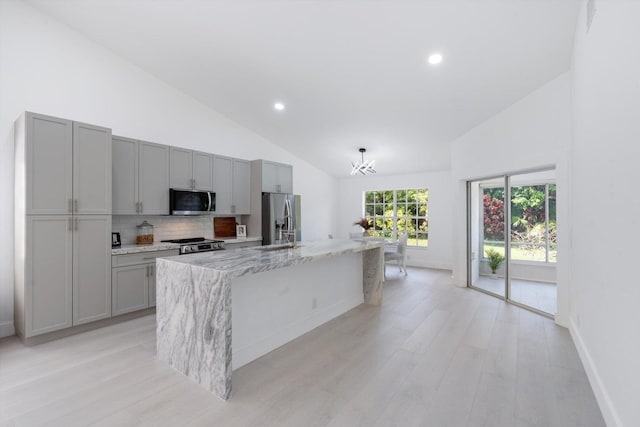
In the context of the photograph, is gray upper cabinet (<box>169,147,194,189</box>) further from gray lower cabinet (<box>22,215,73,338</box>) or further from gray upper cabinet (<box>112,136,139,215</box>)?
gray lower cabinet (<box>22,215,73,338</box>)

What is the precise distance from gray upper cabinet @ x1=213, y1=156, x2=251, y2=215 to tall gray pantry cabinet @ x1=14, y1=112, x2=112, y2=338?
1.76 metres

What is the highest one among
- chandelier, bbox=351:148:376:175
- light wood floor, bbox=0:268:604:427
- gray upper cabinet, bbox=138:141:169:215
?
chandelier, bbox=351:148:376:175

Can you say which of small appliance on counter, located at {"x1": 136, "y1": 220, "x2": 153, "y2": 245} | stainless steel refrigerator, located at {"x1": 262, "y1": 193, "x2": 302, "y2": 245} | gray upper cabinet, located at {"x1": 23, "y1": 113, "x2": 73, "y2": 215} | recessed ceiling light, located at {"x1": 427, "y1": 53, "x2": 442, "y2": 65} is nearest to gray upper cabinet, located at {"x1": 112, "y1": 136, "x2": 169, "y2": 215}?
small appliance on counter, located at {"x1": 136, "y1": 220, "x2": 153, "y2": 245}

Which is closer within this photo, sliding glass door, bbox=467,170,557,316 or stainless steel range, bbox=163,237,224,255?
sliding glass door, bbox=467,170,557,316

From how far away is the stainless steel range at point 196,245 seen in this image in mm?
4148

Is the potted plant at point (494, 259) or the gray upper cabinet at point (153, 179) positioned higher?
the gray upper cabinet at point (153, 179)

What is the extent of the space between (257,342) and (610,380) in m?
2.54

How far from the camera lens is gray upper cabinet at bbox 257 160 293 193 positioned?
5602mm

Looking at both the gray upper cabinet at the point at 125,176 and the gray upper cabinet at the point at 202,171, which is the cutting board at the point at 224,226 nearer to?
the gray upper cabinet at the point at 202,171

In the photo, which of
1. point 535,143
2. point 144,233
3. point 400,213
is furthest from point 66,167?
point 400,213

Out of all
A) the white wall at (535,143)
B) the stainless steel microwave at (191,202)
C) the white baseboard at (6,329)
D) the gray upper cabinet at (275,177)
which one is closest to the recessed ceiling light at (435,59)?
the white wall at (535,143)

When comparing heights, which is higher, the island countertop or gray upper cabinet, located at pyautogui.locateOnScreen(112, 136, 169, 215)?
gray upper cabinet, located at pyautogui.locateOnScreen(112, 136, 169, 215)

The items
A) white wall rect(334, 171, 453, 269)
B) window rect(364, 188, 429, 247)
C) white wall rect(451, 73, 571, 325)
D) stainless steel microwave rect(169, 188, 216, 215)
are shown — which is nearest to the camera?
white wall rect(451, 73, 571, 325)

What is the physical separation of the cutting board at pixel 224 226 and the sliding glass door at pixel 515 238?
4.33 metres
